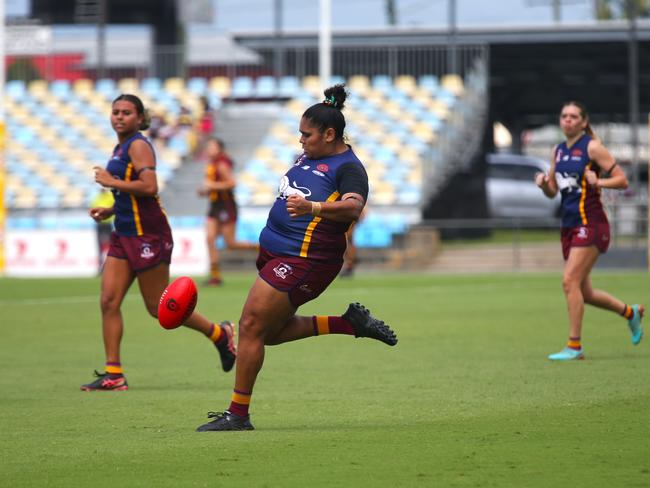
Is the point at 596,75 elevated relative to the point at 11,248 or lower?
elevated

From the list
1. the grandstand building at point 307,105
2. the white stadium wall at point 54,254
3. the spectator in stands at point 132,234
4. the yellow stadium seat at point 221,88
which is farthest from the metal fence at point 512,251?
the spectator in stands at point 132,234

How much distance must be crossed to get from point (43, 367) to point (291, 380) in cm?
242

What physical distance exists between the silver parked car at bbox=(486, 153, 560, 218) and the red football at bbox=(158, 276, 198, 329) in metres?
32.4

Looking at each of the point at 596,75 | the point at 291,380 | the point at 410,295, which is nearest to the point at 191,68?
the point at 596,75

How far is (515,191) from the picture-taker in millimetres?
40938

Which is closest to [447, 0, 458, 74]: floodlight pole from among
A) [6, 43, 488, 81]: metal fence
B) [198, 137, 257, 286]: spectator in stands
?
[6, 43, 488, 81]: metal fence

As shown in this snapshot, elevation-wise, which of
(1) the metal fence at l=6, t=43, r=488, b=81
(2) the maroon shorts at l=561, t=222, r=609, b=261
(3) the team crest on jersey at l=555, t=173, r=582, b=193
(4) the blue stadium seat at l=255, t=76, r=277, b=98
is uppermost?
(1) the metal fence at l=6, t=43, r=488, b=81

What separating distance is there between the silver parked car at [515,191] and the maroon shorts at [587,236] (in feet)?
93.0

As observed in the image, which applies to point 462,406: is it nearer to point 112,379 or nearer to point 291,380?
point 291,380

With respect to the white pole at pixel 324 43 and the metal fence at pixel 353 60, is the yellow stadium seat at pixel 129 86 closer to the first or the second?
the metal fence at pixel 353 60

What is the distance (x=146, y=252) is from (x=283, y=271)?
2.81 meters

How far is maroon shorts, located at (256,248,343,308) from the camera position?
25.2 ft

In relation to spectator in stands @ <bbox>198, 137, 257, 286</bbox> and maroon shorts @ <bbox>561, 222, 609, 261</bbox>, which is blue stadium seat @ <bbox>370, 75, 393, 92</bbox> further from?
maroon shorts @ <bbox>561, 222, 609, 261</bbox>

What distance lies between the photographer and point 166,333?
1491 cm
